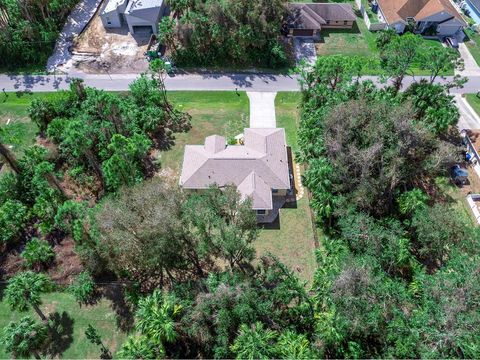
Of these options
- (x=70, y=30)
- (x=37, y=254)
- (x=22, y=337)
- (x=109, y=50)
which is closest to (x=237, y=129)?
(x=37, y=254)

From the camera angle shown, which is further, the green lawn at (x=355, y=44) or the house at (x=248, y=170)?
the green lawn at (x=355, y=44)

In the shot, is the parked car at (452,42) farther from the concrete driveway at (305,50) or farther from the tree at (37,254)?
the tree at (37,254)

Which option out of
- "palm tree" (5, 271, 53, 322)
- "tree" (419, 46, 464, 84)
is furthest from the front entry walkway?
"palm tree" (5, 271, 53, 322)

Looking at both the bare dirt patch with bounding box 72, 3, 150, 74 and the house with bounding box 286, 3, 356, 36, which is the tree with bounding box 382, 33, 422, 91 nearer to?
the house with bounding box 286, 3, 356, 36

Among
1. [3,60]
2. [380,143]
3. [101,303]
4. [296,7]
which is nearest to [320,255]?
[380,143]

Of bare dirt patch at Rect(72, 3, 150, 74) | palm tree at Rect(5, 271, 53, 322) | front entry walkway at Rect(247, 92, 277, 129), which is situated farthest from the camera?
bare dirt patch at Rect(72, 3, 150, 74)

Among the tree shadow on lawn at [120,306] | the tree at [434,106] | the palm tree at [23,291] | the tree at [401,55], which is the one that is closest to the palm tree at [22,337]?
the palm tree at [23,291]

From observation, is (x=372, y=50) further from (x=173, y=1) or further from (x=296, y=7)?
(x=173, y=1)
